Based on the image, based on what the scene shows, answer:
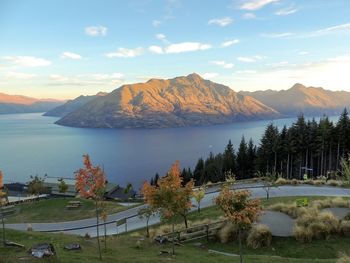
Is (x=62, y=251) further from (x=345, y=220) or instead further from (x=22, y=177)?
(x=22, y=177)

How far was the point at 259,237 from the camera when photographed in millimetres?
18359

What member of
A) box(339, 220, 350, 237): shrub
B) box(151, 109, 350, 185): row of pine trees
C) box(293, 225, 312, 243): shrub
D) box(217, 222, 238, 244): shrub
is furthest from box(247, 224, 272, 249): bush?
box(151, 109, 350, 185): row of pine trees

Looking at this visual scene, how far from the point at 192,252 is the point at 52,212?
31.9 metres

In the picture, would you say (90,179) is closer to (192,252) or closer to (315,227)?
(192,252)

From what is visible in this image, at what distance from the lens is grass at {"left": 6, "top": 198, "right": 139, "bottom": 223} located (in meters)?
41.7

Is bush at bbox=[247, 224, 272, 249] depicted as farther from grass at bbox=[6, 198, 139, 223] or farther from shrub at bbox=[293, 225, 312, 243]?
grass at bbox=[6, 198, 139, 223]

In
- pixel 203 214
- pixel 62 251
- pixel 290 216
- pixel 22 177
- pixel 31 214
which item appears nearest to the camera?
pixel 62 251

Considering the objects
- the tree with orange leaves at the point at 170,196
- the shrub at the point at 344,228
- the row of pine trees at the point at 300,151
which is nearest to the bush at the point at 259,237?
the shrub at the point at 344,228

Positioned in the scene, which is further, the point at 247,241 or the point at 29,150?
the point at 29,150

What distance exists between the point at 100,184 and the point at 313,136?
5331cm

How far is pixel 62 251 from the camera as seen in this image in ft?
52.5

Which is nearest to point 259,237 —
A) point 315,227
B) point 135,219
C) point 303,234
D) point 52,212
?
point 303,234

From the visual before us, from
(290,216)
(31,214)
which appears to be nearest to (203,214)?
(290,216)

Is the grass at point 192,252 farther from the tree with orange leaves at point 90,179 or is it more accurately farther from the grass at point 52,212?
the grass at point 52,212
